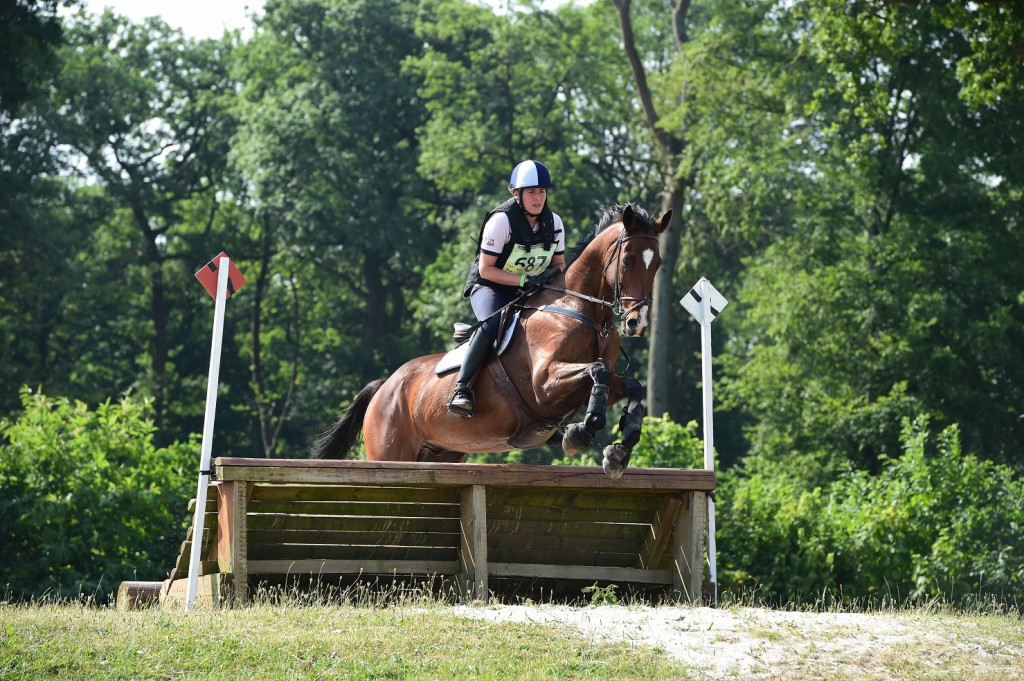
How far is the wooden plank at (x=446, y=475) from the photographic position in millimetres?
8266

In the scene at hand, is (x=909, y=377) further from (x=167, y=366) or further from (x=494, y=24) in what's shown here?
(x=167, y=366)

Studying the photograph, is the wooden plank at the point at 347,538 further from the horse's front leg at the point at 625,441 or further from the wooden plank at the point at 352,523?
the horse's front leg at the point at 625,441

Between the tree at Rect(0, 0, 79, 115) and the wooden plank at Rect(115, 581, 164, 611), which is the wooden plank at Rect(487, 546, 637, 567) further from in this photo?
the tree at Rect(0, 0, 79, 115)

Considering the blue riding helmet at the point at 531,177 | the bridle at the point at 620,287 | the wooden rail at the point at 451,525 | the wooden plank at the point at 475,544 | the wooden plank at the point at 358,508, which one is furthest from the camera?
the blue riding helmet at the point at 531,177

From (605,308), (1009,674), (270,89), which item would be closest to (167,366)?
(270,89)

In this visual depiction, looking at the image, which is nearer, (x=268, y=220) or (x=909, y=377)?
(x=909, y=377)

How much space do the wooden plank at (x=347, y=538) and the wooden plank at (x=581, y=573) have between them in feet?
1.59

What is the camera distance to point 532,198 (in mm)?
9180

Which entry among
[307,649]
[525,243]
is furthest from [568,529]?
[307,649]

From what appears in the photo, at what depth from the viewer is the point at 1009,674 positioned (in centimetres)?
695

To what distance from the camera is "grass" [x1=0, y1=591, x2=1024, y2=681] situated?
261 inches

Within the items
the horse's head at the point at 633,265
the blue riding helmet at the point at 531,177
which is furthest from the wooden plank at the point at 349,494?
the blue riding helmet at the point at 531,177

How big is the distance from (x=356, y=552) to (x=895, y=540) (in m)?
7.85

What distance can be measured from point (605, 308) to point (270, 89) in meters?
31.9
